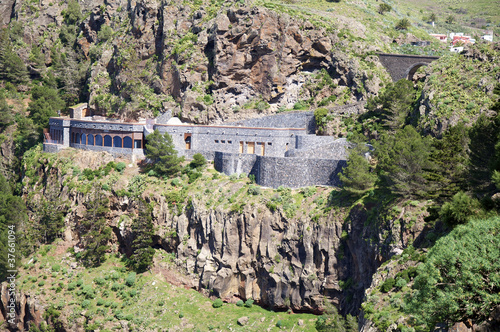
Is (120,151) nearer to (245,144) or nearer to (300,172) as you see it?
(245,144)

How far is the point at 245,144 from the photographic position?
6788 centimetres

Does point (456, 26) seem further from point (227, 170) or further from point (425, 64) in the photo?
point (227, 170)

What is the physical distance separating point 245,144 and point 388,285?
112ft

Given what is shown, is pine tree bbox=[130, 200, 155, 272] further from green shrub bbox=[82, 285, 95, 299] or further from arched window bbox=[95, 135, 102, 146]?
arched window bbox=[95, 135, 102, 146]

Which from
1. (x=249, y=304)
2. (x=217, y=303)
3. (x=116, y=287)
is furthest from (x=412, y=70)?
(x=116, y=287)

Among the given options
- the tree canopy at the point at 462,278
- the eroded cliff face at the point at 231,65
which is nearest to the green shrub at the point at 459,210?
the tree canopy at the point at 462,278

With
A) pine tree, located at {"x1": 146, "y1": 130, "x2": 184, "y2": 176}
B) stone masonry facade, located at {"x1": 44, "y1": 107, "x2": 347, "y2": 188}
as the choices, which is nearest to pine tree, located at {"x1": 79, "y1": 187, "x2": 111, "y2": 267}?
pine tree, located at {"x1": 146, "y1": 130, "x2": 184, "y2": 176}

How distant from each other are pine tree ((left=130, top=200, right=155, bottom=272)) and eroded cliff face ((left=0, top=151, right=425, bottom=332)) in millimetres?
1164

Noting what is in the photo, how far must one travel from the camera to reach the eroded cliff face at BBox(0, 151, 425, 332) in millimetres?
53094

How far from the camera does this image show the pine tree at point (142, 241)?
62.3 meters

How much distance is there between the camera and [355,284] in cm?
5150

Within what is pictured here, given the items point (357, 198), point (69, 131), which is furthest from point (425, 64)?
point (69, 131)

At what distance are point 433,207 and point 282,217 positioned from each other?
2098 centimetres

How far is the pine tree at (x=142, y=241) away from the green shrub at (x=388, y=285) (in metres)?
32.7
